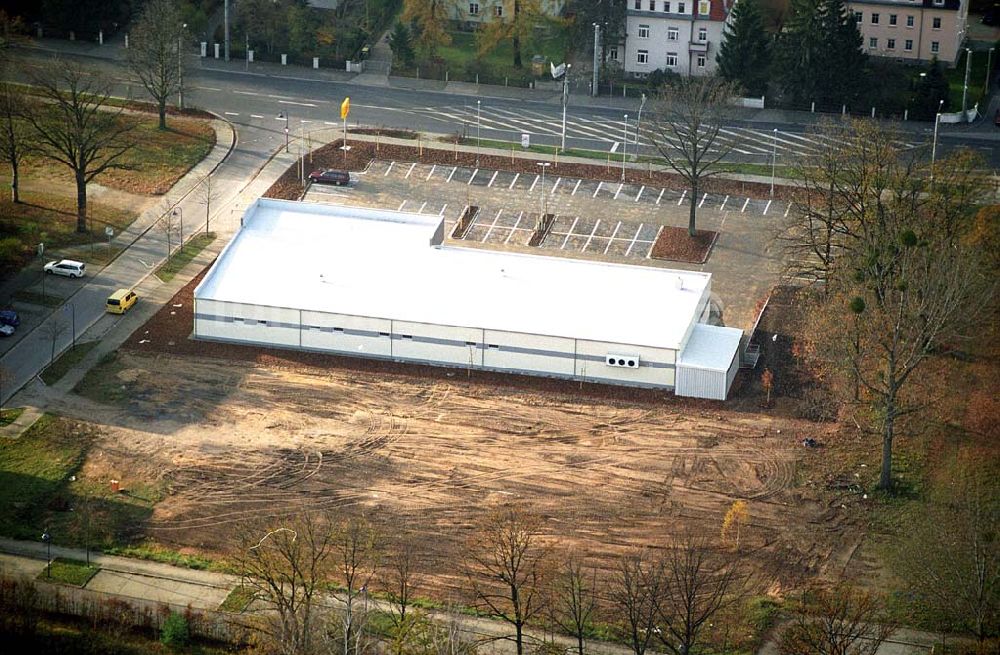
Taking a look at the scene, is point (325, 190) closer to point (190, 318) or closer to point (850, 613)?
point (190, 318)

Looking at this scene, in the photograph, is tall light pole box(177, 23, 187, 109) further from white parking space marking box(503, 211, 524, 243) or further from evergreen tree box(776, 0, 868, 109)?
evergreen tree box(776, 0, 868, 109)

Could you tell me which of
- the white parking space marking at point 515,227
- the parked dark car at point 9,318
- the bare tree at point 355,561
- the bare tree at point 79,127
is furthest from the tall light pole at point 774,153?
the parked dark car at point 9,318

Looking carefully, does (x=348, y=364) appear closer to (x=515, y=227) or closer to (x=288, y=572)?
(x=515, y=227)

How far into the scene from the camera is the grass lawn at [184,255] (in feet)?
405

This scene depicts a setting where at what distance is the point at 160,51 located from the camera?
14388 centimetres

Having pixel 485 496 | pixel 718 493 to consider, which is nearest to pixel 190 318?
pixel 485 496

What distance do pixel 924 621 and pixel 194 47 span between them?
315 ft

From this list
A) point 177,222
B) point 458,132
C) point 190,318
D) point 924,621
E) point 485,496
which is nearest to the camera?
point 924,621

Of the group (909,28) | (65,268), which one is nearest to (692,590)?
(65,268)

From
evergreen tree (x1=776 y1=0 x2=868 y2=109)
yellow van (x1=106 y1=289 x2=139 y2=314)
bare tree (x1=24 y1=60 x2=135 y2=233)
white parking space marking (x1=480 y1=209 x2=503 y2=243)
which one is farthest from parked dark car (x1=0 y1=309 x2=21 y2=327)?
evergreen tree (x1=776 y1=0 x2=868 y2=109)

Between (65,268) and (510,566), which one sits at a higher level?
(65,268)

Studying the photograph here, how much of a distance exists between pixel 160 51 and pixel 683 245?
147 ft

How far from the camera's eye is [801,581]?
91.4m

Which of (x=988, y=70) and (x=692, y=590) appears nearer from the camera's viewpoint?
(x=692, y=590)
